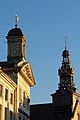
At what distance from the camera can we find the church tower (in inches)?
4058

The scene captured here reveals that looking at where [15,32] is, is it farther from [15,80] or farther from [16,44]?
[15,80]

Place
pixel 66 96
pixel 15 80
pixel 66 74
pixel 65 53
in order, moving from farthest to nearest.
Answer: pixel 65 53
pixel 66 74
pixel 66 96
pixel 15 80

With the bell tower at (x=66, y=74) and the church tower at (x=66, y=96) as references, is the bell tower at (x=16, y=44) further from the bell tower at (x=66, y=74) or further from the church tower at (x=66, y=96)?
the bell tower at (x=66, y=74)

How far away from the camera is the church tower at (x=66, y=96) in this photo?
338 feet

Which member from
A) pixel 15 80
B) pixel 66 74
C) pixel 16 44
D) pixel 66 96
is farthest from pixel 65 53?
pixel 15 80

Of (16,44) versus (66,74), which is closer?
(16,44)

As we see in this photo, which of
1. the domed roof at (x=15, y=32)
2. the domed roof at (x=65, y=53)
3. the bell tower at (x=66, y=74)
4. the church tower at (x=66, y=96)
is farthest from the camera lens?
the domed roof at (x=65, y=53)

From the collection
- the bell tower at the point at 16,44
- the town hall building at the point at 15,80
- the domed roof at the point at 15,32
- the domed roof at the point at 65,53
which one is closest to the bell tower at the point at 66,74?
the domed roof at the point at 65,53

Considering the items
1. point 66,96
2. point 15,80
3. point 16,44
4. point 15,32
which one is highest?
point 15,32

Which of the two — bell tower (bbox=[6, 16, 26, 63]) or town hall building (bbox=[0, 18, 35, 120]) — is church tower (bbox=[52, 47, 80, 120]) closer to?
town hall building (bbox=[0, 18, 35, 120])

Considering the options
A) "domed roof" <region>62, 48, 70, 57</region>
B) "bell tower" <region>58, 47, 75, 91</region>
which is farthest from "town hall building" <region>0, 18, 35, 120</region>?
"domed roof" <region>62, 48, 70, 57</region>

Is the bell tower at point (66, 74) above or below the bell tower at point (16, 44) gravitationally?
above

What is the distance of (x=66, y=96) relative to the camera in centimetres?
10356

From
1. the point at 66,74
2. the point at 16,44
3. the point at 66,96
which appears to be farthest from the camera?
the point at 66,74
